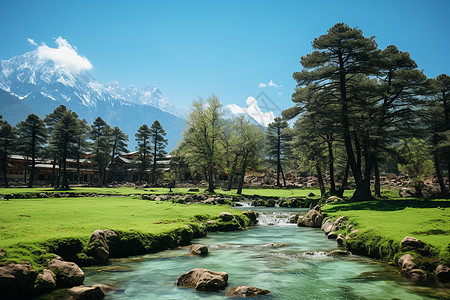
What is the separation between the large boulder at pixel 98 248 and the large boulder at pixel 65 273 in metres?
1.77

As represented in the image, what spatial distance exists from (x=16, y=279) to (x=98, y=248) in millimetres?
3246

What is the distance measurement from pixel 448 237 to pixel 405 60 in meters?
20.3

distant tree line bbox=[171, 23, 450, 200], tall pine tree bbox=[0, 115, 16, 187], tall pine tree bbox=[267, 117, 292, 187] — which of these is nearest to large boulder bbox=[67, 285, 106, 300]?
distant tree line bbox=[171, 23, 450, 200]

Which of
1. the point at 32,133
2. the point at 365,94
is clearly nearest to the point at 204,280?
the point at 365,94

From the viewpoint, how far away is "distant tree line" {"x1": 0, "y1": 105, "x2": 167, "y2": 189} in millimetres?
48156

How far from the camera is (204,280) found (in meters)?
7.38

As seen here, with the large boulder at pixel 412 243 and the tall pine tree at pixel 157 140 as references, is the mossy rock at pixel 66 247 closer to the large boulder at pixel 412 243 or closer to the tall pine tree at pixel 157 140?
the large boulder at pixel 412 243

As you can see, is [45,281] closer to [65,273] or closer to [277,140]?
[65,273]

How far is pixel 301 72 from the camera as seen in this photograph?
85.8 feet

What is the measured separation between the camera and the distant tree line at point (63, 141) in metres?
48.2

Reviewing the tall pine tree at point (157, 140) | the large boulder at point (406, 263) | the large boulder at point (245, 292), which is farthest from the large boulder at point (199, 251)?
the tall pine tree at point (157, 140)

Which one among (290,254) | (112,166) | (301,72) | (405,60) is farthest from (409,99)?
(112,166)

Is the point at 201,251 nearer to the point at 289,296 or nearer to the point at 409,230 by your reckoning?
the point at 289,296

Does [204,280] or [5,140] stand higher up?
[5,140]
